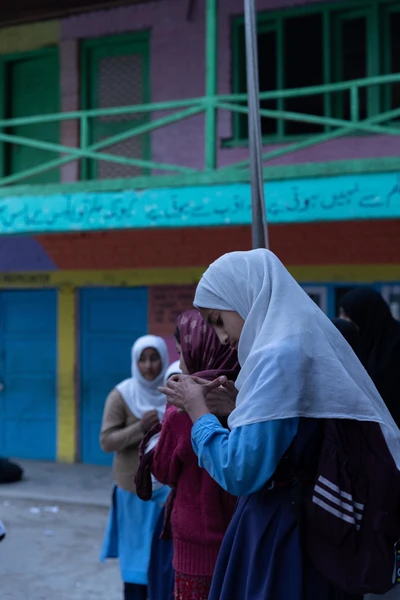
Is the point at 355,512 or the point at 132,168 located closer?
the point at 355,512

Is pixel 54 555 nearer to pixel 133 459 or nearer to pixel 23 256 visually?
pixel 133 459

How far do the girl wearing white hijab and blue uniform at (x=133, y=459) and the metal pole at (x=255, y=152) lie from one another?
4.38 feet

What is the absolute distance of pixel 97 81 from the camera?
9148mm

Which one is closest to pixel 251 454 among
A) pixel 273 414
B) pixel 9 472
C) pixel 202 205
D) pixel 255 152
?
pixel 273 414

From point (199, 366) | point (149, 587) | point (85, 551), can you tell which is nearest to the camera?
point (199, 366)

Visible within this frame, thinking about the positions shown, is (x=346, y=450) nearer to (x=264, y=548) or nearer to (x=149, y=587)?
(x=264, y=548)

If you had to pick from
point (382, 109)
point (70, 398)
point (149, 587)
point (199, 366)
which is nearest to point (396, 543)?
point (199, 366)

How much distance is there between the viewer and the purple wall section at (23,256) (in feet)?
29.9

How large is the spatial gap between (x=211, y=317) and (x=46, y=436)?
7483mm

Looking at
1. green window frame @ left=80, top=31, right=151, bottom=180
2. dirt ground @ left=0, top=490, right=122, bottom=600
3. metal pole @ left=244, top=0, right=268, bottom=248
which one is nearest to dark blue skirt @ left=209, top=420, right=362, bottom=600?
metal pole @ left=244, top=0, right=268, bottom=248

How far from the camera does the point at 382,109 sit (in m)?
7.97

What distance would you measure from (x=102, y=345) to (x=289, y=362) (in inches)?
285

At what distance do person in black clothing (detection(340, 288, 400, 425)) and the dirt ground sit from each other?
2.12 meters

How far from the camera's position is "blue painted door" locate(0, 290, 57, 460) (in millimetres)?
9141
